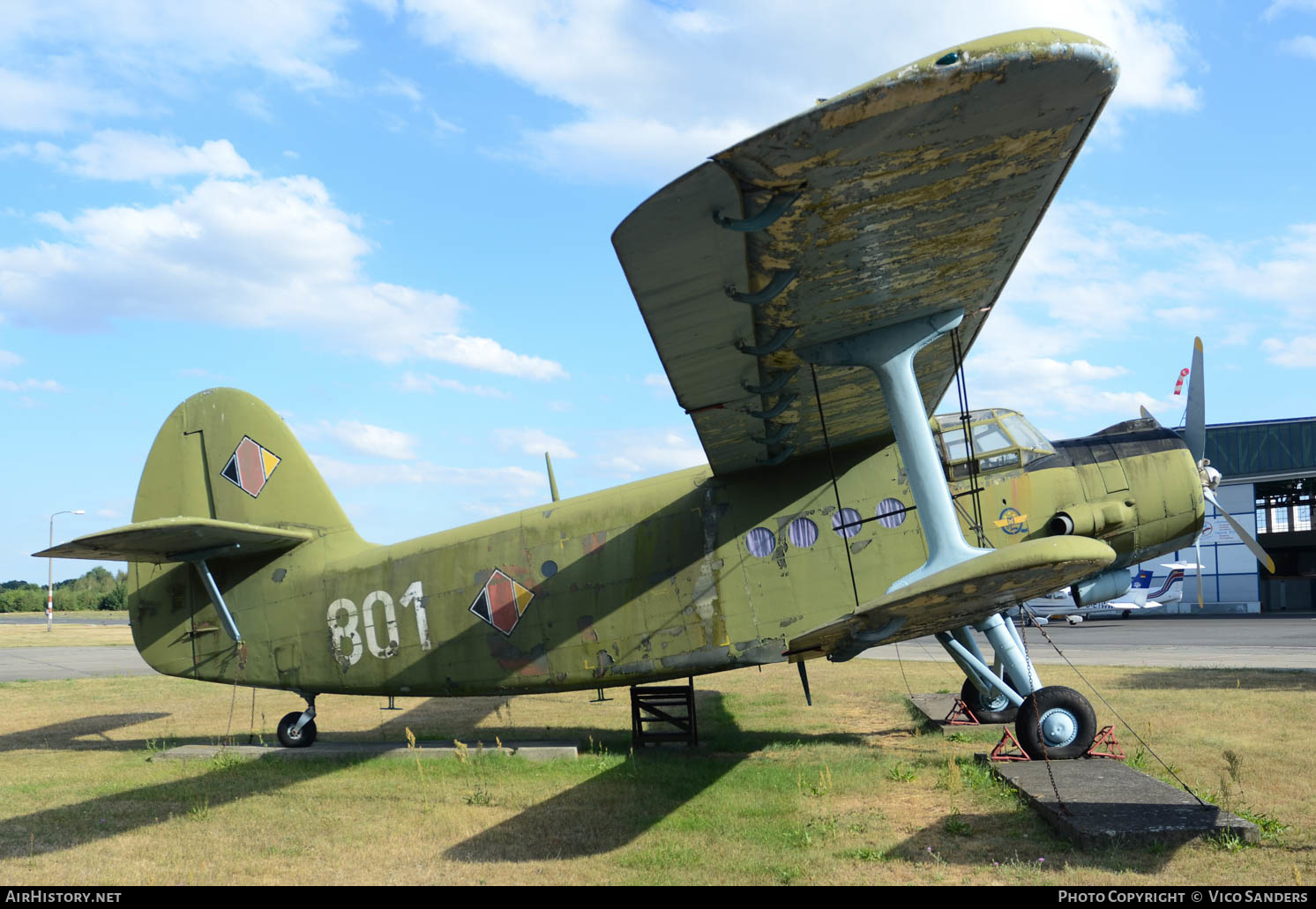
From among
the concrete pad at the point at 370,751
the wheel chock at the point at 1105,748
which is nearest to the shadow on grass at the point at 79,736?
the concrete pad at the point at 370,751

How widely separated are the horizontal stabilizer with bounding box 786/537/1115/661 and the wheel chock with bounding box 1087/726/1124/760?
2.93 meters

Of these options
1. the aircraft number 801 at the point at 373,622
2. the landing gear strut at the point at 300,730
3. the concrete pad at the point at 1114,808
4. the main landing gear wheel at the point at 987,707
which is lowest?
the main landing gear wheel at the point at 987,707

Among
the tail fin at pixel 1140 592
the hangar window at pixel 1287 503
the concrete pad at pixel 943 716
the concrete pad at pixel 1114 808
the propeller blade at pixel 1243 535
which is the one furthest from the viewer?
the hangar window at pixel 1287 503

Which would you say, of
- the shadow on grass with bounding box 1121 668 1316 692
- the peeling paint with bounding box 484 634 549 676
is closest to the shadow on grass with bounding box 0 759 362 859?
the peeling paint with bounding box 484 634 549 676

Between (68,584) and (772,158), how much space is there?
492 ft

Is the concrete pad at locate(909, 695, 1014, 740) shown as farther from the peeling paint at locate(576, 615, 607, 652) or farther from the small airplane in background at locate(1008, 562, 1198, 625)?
the small airplane in background at locate(1008, 562, 1198, 625)

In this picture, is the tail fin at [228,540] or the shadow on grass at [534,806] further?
the tail fin at [228,540]

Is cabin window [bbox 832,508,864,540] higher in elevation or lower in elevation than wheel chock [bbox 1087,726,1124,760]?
higher

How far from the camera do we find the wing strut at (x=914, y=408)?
6.11 metres

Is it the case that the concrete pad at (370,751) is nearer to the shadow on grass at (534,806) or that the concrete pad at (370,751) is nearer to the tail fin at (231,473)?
the shadow on grass at (534,806)

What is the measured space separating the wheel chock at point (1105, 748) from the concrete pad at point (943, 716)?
0.95 metres

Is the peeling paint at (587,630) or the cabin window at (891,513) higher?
the cabin window at (891,513)

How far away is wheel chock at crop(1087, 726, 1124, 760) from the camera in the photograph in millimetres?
8719

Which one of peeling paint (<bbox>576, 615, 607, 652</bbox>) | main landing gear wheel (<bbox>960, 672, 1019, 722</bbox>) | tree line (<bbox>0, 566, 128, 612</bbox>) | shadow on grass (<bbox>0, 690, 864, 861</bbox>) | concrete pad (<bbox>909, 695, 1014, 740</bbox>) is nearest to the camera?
shadow on grass (<bbox>0, 690, 864, 861</bbox>)
